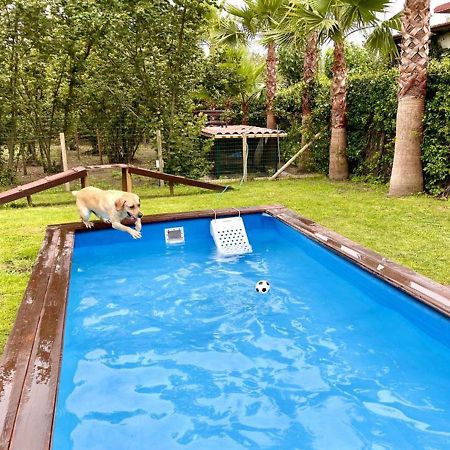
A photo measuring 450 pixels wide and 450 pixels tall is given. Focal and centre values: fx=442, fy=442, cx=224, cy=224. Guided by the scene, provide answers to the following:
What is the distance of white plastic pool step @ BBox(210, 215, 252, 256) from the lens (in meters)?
7.12

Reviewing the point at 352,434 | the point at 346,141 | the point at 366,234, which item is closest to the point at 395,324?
the point at 352,434

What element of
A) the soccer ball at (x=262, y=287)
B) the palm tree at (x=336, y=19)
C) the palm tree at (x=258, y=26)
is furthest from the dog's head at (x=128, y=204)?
the palm tree at (x=258, y=26)

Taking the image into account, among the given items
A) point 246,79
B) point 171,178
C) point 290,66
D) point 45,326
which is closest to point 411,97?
point 171,178

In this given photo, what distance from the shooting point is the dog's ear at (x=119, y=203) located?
566cm

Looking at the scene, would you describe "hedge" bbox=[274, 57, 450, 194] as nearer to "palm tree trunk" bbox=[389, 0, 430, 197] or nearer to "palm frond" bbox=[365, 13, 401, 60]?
"palm tree trunk" bbox=[389, 0, 430, 197]

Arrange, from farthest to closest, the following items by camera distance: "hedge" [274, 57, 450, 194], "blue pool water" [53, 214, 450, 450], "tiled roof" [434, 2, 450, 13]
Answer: "tiled roof" [434, 2, 450, 13] → "hedge" [274, 57, 450, 194] → "blue pool water" [53, 214, 450, 450]

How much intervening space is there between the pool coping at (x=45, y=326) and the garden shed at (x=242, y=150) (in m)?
8.13

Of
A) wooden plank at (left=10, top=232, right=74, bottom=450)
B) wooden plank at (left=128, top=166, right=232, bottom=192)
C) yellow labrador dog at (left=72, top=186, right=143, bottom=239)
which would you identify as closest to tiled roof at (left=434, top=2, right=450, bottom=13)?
wooden plank at (left=128, top=166, right=232, bottom=192)

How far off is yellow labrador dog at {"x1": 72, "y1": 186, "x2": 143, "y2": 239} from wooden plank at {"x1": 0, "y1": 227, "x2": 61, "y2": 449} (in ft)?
3.66

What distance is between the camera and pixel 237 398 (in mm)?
3559

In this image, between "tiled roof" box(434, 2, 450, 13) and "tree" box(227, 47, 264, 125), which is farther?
"tree" box(227, 47, 264, 125)

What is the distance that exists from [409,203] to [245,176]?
591 centimetres

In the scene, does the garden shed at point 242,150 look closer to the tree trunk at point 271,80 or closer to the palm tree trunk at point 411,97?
the tree trunk at point 271,80

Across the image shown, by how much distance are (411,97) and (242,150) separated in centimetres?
655
